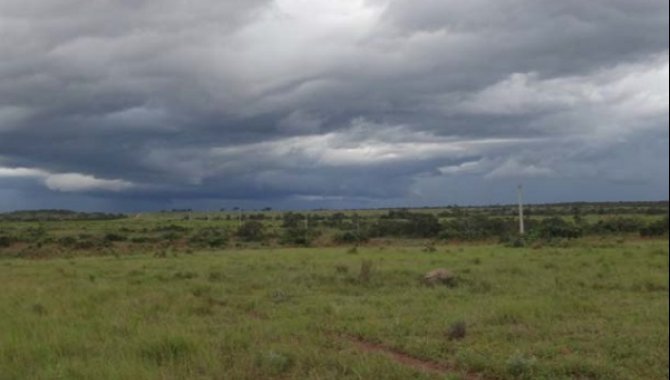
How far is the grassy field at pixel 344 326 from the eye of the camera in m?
9.17

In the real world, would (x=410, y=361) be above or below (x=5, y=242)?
below

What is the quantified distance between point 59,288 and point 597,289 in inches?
578

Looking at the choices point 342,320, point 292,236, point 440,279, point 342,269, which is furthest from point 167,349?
point 292,236

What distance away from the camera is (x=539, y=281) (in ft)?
62.6

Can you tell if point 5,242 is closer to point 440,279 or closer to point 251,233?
point 251,233

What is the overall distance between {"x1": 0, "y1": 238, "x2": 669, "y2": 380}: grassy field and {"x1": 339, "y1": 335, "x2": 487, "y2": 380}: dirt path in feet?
0.10

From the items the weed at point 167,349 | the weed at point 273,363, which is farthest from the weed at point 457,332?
the weed at point 167,349

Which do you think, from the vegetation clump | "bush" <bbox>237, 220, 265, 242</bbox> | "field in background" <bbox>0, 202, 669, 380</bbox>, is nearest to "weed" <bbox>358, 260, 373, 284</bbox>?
"field in background" <bbox>0, 202, 669, 380</bbox>

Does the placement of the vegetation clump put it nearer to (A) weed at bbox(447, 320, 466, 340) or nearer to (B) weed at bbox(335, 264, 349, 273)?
(B) weed at bbox(335, 264, 349, 273)

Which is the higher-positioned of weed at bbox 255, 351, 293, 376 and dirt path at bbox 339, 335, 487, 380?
weed at bbox 255, 351, 293, 376

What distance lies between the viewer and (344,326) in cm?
1270

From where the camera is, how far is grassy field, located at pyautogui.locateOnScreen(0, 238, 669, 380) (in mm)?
9172

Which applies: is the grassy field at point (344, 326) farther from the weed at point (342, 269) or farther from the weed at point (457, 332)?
the weed at point (342, 269)

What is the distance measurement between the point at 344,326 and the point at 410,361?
286 centimetres
